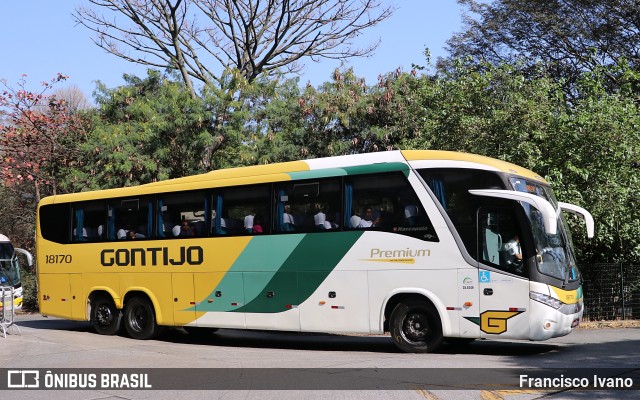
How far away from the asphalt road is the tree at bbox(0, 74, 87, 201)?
45.7 feet

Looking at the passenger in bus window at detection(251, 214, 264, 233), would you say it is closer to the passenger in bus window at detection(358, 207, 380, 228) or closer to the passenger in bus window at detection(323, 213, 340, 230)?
the passenger in bus window at detection(323, 213, 340, 230)

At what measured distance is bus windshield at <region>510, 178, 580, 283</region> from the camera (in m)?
12.3

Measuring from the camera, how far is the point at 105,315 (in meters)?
18.0

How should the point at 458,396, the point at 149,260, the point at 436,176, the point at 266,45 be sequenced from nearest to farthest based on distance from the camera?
1. the point at 458,396
2. the point at 436,176
3. the point at 149,260
4. the point at 266,45

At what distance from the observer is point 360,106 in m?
26.3

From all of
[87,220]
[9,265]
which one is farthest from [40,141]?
[87,220]

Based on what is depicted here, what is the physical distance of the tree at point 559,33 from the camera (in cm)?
3316

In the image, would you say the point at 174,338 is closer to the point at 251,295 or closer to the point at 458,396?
the point at 251,295

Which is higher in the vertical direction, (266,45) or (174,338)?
(266,45)

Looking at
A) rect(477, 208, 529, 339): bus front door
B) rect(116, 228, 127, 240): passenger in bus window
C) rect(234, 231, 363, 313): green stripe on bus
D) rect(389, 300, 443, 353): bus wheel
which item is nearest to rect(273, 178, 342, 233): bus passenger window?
rect(234, 231, 363, 313): green stripe on bus

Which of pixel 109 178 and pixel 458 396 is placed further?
pixel 109 178

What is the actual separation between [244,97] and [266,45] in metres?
6.89

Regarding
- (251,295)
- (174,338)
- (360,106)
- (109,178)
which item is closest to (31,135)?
(109,178)

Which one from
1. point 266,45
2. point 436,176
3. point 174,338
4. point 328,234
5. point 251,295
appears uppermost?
point 266,45
